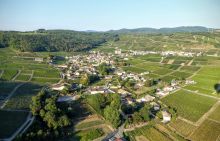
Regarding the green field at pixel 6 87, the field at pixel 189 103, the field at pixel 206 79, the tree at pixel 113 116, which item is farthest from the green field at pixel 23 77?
the field at pixel 206 79

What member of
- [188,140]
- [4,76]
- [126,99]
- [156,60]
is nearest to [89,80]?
[126,99]

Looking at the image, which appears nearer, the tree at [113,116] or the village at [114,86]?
the tree at [113,116]

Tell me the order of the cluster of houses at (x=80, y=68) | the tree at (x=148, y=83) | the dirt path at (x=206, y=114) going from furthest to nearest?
the cluster of houses at (x=80, y=68) → the tree at (x=148, y=83) → the dirt path at (x=206, y=114)

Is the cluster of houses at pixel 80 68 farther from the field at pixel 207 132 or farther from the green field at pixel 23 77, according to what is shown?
the field at pixel 207 132

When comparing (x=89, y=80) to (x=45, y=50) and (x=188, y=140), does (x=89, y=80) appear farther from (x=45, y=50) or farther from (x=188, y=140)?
(x=45, y=50)

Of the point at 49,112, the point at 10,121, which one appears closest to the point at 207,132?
the point at 49,112

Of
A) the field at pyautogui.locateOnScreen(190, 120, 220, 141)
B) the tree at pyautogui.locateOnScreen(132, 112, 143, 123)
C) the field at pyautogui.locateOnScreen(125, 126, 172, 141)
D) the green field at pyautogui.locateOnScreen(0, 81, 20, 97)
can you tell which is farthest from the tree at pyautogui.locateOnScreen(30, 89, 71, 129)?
the field at pyautogui.locateOnScreen(190, 120, 220, 141)

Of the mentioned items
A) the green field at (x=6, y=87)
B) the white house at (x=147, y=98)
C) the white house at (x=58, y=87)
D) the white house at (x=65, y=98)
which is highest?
the green field at (x=6, y=87)

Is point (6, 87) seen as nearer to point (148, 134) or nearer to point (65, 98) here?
point (65, 98)
